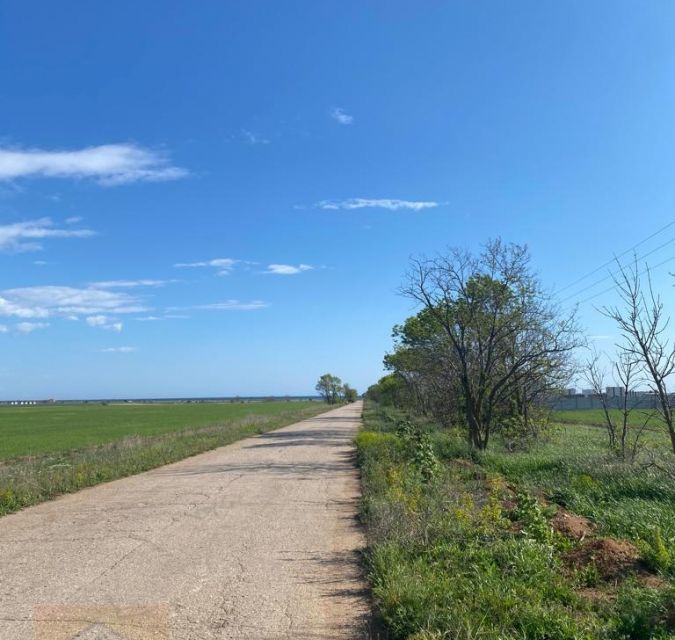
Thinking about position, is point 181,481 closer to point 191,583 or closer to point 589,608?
point 191,583

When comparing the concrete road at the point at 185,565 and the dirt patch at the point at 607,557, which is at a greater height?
the dirt patch at the point at 607,557

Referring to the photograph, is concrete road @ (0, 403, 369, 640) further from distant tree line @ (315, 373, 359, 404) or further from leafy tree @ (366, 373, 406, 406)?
distant tree line @ (315, 373, 359, 404)

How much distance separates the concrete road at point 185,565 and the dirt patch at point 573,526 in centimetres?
274

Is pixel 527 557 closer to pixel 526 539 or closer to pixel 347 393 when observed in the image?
pixel 526 539

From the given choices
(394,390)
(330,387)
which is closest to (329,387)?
(330,387)

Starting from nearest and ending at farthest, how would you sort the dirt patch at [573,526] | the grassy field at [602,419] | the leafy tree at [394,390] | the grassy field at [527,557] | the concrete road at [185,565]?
the grassy field at [527,557] < the concrete road at [185,565] < the dirt patch at [573,526] < the grassy field at [602,419] < the leafy tree at [394,390]

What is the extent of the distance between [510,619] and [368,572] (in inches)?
95.8

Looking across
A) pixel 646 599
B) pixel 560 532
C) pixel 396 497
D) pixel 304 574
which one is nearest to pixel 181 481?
pixel 396 497

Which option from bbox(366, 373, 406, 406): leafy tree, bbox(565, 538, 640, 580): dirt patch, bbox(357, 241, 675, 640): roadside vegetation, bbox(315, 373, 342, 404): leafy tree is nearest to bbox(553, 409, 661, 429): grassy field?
A: bbox(357, 241, 675, 640): roadside vegetation

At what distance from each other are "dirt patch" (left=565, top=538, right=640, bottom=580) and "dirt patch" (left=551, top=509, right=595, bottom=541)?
696 millimetres

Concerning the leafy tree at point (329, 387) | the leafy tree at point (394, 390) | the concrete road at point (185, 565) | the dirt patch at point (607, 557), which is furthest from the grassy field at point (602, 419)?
the leafy tree at point (329, 387)

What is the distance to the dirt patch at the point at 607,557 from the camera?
639cm

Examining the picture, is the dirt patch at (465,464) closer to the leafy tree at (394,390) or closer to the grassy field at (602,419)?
the grassy field at (602,419)

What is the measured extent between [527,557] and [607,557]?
906mm
